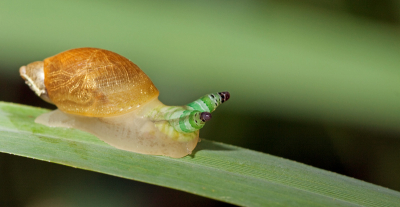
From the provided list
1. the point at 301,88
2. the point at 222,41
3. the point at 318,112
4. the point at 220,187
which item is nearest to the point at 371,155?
the point at 318,112

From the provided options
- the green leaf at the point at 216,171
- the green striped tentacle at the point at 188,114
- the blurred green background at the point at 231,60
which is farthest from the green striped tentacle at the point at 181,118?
the blurred green background at the point at 231,60

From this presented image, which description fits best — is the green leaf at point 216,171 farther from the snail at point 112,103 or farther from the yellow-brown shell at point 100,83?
the yellow-brown shell at point 100,83

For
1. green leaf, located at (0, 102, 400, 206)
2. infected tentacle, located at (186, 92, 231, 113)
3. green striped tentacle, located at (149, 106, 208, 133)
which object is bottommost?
green leaf, located at (0, 102, 400, 206)

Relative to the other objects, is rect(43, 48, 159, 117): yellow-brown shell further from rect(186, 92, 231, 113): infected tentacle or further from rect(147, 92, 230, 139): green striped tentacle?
rect(186, 92, 231, 113): infected tentacle

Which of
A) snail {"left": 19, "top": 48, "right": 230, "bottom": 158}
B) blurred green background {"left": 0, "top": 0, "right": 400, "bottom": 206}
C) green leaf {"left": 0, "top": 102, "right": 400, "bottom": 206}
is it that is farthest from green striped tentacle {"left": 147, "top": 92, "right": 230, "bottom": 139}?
blurred green background {"left": 0, "top": 0, "right": 400, "bottom": 206}

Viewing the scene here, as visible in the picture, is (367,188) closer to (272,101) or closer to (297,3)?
(272,101)

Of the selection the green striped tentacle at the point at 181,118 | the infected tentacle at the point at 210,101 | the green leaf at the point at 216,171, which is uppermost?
the infected tentacle at the point at 210,101

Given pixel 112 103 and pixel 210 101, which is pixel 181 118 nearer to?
pixel 210 101
